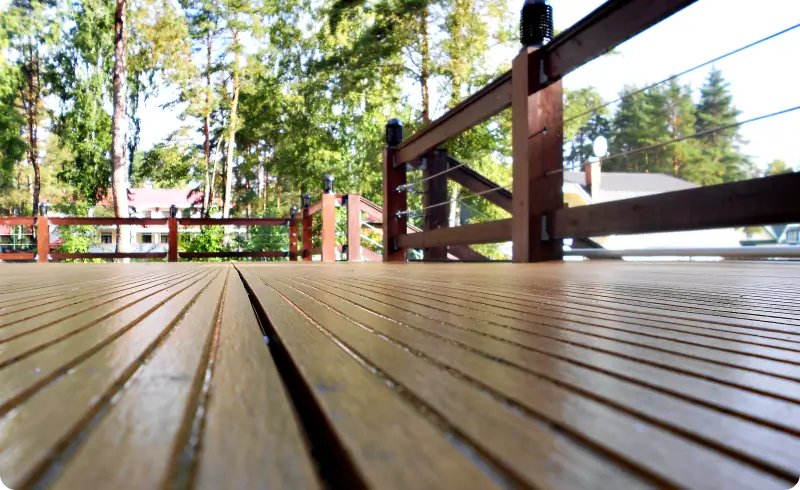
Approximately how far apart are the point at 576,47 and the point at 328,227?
3398 mm

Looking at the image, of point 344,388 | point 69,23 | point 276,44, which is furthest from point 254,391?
point 69,23

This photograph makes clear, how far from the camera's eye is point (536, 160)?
2.19 meters

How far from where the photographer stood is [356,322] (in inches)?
19.9

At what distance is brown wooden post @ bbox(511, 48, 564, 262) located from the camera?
2182mm

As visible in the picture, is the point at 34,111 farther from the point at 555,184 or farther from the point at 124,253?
the point at 555,184

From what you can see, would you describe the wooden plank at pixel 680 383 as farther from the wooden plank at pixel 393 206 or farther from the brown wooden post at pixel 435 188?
the wooden plank at pixel 393 206

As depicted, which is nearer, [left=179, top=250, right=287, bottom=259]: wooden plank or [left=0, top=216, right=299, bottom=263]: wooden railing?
[left=0, top=216, right=299, bottom=263]: wooden railing

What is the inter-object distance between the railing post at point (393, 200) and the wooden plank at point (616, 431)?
342 centimetres

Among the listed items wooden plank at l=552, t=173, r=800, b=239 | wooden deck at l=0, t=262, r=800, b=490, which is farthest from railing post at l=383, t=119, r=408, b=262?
wooden deck at l=0, t=262, r=800, b=490

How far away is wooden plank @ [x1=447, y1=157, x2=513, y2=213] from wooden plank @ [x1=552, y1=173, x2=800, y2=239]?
4.53 ft

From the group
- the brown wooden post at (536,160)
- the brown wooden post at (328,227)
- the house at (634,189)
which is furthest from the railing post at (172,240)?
the house at (634,189)

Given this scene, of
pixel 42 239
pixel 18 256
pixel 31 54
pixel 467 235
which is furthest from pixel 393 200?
pixel 31 54

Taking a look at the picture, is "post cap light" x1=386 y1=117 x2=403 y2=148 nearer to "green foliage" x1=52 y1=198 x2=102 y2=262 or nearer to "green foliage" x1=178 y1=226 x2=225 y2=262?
"green foliage" x1=178 y1=226 x2=225 y2=262

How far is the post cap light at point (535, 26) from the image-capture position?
2.18 metres
